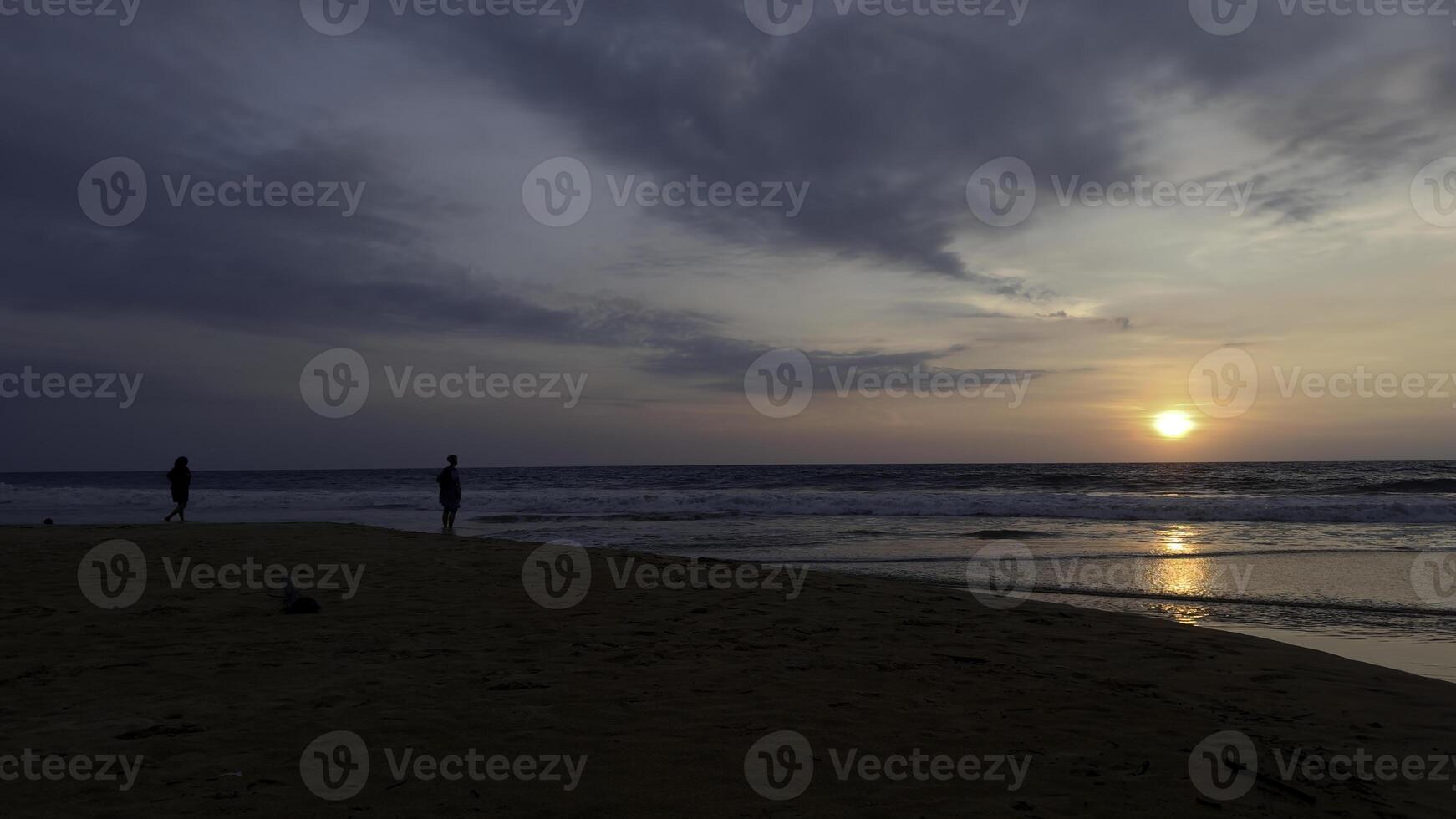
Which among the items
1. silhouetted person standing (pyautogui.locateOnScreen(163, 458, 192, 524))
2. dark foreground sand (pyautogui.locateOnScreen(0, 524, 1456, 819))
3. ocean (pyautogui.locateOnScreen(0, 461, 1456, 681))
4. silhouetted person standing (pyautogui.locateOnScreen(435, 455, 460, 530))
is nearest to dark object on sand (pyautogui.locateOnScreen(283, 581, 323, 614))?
dark foreground sand (pyautogui.locateOnScreen(0, 524, 1456, 819))

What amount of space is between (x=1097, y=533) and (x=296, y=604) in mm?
21463

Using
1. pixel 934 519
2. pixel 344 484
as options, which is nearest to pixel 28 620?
pixel 934 519

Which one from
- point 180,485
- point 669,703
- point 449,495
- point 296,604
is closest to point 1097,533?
point 449,495

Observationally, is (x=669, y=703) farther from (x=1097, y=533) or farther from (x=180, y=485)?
(x=180, y=485)

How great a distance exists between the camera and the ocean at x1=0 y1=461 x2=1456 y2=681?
10.7 metres

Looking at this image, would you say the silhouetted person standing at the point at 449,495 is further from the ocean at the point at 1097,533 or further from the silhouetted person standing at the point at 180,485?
the silhouetted person standing at the point at 180,485

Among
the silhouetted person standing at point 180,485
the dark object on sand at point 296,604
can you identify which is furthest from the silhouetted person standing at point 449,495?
the dark object on sand at point 296,604

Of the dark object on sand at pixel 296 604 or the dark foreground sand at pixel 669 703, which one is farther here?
the dark object on sand at pixel 296 604

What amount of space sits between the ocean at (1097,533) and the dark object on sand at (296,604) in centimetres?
900

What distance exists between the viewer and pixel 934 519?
96.2 feet

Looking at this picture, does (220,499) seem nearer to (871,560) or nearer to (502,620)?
(871,560)

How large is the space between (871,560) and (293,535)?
41.5 ft

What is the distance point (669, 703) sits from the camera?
531cm

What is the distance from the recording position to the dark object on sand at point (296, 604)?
8102mm
